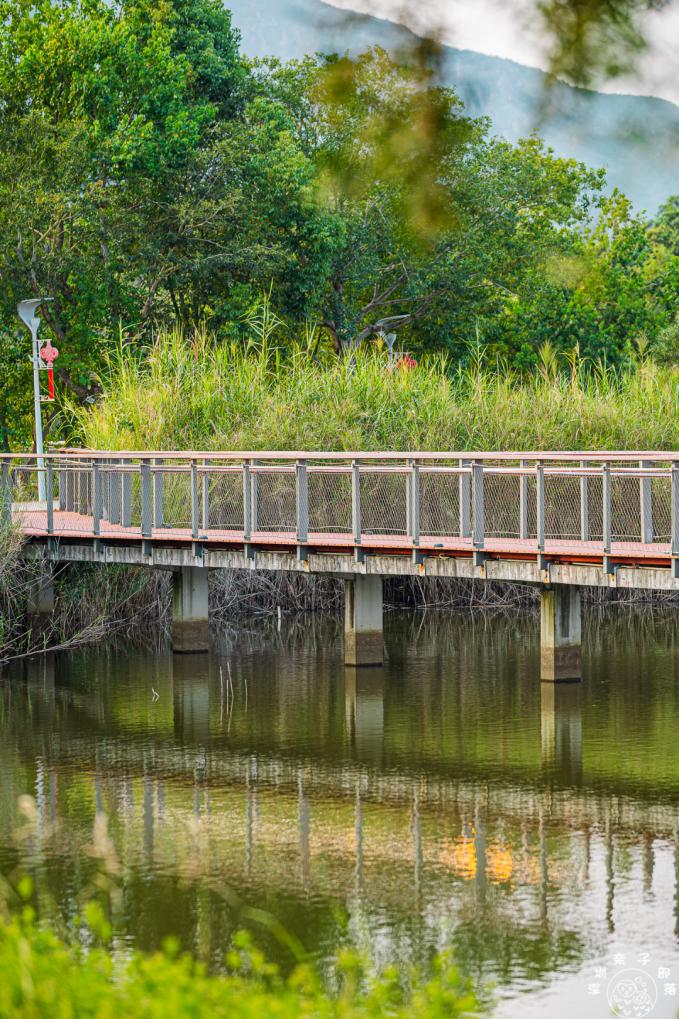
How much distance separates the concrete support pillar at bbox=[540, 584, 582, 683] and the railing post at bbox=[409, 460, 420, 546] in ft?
5.91

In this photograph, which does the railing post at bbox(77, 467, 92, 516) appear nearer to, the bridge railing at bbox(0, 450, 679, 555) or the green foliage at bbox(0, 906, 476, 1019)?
the bridge railing at bbox(0, 450, 679, 555)

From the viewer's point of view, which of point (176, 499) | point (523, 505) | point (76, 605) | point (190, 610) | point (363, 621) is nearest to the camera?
point (523, 505)

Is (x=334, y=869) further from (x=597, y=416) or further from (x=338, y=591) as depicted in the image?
(x=338, y=591)

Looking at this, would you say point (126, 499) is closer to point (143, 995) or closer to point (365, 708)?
point (365, 708)

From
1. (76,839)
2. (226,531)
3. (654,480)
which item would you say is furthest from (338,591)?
(76,839)

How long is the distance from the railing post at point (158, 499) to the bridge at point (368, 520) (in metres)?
0.01

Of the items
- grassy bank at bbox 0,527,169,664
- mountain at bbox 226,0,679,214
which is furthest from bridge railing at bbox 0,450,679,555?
mountain at bbox 226,0,679,214

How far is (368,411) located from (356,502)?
467cm

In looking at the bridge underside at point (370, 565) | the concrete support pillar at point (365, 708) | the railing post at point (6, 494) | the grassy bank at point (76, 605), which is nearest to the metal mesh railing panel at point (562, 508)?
the bridge underside at point (370, 565)

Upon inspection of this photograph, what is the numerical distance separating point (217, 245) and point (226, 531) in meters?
17.9

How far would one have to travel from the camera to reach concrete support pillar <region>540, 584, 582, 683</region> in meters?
20.0

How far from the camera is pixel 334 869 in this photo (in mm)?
11945

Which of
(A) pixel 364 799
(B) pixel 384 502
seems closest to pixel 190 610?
(B) pixel 384 502

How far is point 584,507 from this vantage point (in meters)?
19.0
